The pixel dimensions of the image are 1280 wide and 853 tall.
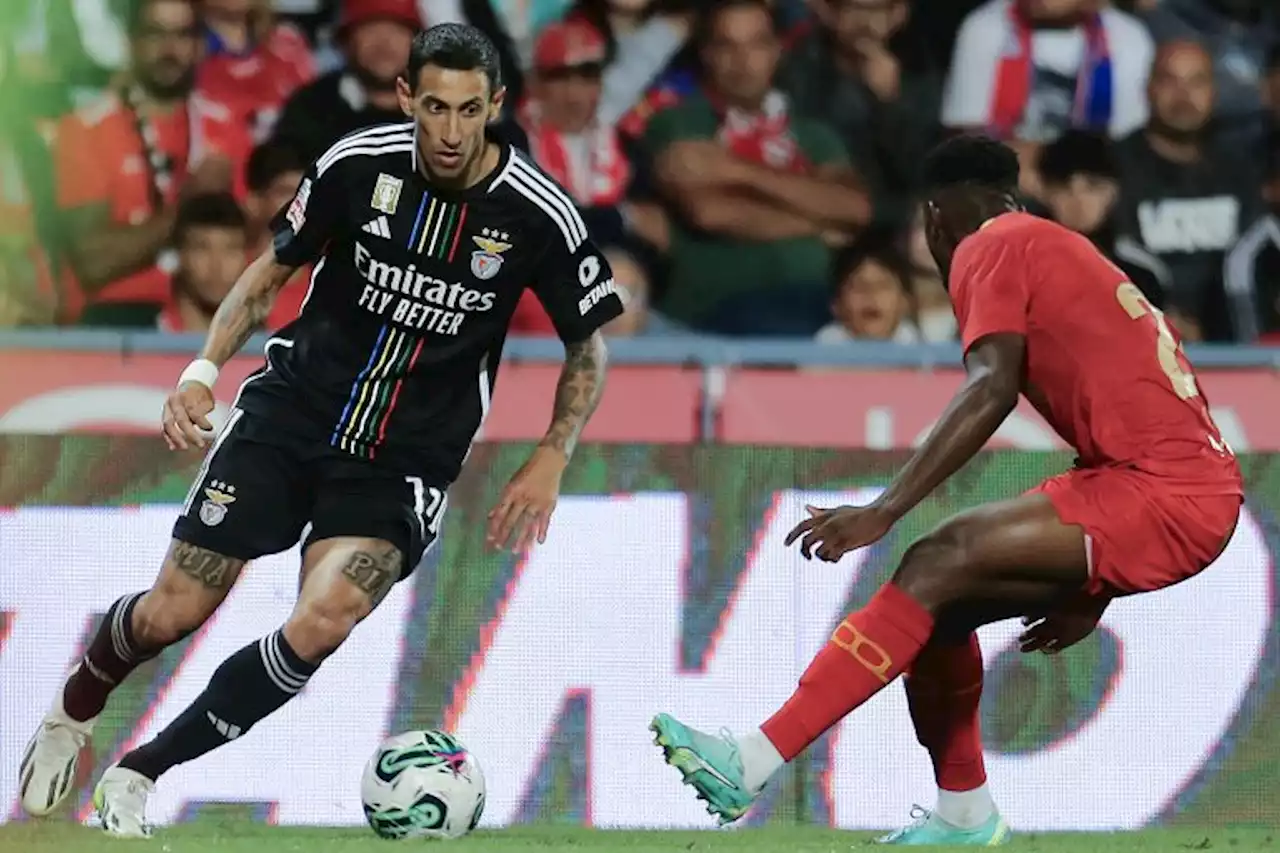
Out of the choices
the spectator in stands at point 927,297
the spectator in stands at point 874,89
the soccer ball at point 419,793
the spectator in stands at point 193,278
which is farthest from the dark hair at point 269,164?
the soccer ball at point 419,793

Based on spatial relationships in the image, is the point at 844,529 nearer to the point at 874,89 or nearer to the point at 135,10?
the point at 874,89

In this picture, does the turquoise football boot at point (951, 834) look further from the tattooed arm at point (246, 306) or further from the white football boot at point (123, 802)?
the tattooed arm at point (246, 306)

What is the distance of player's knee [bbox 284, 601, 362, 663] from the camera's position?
20.9 ft

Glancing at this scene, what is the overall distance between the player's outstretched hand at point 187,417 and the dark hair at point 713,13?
433cm

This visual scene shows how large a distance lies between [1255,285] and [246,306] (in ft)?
16.2

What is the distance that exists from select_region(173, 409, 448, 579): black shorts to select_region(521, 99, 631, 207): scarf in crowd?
3211mm

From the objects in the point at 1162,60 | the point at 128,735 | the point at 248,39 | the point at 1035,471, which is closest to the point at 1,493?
the point at 128,735

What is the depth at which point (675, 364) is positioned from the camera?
27.2ft

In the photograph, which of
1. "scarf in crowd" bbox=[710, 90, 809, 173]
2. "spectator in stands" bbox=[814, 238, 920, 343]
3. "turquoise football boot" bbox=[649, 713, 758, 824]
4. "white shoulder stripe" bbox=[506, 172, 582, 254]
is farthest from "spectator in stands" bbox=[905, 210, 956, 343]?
"turquoise football boot" bbox=[649, 713, 758, 824]

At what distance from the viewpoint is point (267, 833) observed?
23.3ft

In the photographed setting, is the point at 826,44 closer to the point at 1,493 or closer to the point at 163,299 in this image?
the point at 163,299

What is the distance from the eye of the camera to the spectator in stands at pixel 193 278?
9320mm

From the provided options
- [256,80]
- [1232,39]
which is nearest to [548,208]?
[256,80]

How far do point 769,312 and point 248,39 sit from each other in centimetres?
246
